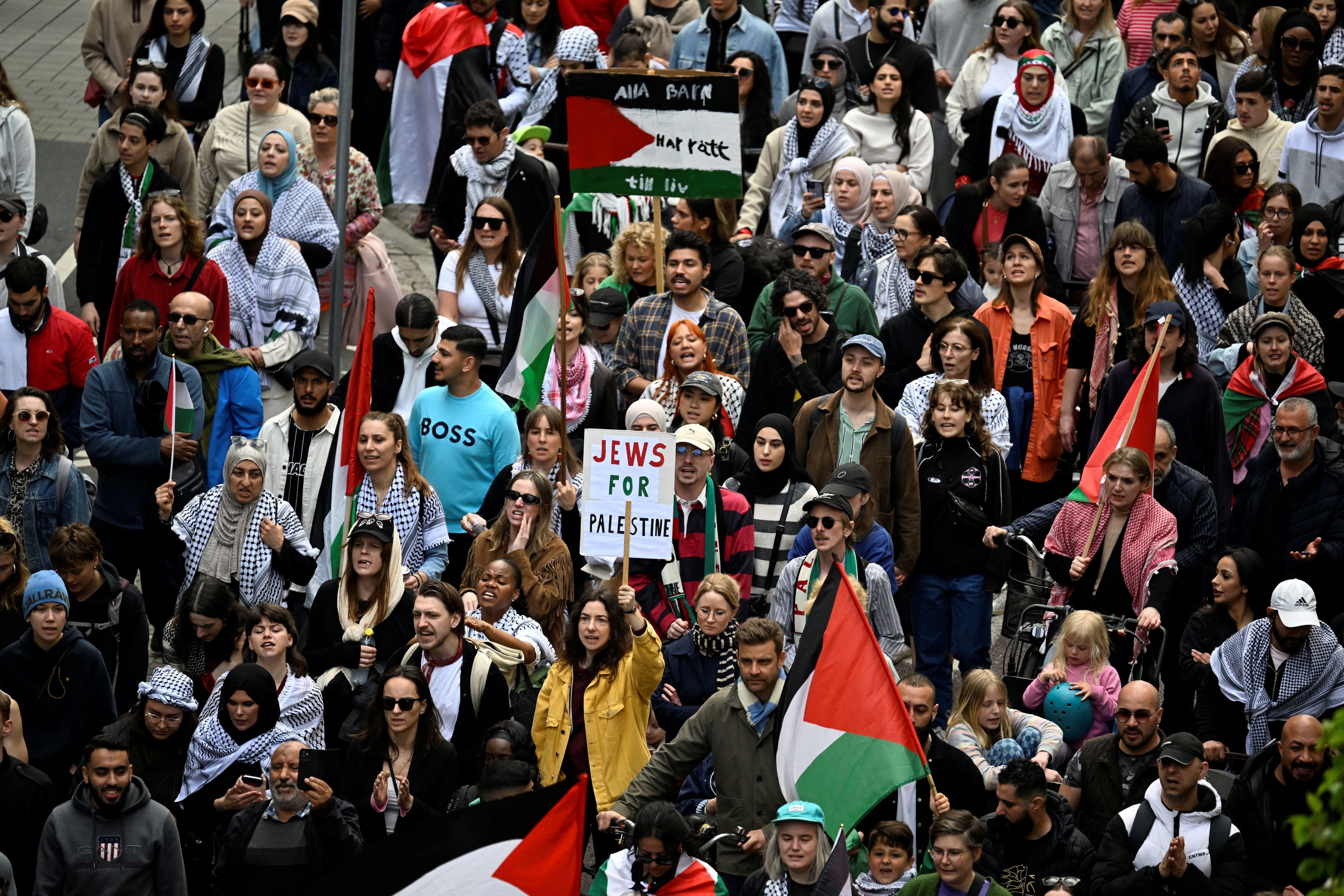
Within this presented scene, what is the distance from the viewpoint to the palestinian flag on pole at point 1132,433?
1120 centimetres

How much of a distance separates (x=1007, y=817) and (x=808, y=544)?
81.0 inches

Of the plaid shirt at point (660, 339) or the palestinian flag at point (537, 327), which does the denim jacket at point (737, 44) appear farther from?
the palestinian flag at point (537, 327)

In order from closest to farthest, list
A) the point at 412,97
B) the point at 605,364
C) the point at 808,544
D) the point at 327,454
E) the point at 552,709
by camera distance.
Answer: the point at 552,709 → the point at 808,544 → the point at 327,454 → the point at 605,364 → the point at 412,97

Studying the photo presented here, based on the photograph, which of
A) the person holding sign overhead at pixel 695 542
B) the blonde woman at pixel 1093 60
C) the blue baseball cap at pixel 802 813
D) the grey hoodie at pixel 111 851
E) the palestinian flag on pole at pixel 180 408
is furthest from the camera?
the blonde woman at pixel 1093 60

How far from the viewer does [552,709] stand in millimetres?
10188

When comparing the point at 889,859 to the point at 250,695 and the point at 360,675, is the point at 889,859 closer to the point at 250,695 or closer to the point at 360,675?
the point at 360,675

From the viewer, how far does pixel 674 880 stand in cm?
905

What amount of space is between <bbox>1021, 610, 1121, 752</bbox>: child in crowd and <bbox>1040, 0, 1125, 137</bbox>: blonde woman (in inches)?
252

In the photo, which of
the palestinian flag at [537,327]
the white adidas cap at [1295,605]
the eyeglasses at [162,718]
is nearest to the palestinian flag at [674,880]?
the eyeglasses at [162,718]

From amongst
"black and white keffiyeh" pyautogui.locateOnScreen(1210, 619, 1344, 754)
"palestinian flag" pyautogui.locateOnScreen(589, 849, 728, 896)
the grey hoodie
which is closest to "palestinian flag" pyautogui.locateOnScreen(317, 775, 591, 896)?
"palestinian flag" pyautogui.locateOnScreen(589, 849, 728, 896)

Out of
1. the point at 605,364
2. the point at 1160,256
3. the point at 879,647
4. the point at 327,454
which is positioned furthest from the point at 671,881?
the point at 1160,256

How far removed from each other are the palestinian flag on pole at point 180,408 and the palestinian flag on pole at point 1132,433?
4940 mm

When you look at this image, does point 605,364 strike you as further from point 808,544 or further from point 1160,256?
point 1160,256

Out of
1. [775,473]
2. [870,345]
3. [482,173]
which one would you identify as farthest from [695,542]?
[482,173]
